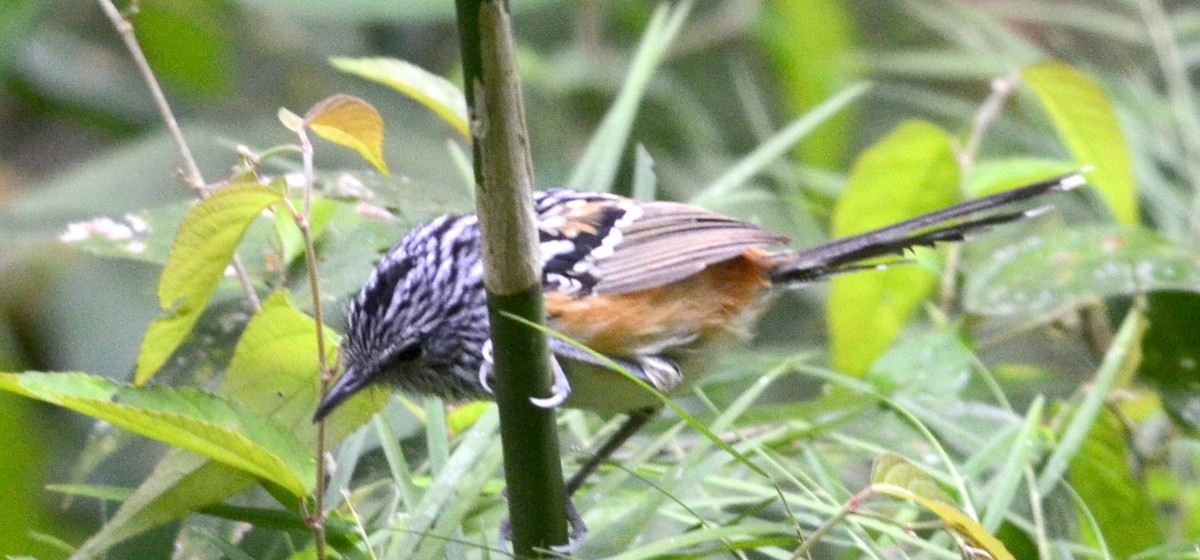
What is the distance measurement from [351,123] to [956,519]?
2.24 feet

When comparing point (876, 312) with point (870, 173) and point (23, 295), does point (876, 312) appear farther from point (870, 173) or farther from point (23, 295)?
point (23, 295)

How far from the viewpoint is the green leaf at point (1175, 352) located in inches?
77.2

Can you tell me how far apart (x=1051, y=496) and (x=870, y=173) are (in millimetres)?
684

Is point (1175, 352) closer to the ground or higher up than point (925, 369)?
closer to the ground

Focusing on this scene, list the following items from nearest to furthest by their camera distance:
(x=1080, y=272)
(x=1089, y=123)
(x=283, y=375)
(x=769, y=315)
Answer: (x=283, y=375) → (x=1080, y=272) → (x=1089, y=123) → (x=769, y=315)

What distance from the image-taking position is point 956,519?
111cm

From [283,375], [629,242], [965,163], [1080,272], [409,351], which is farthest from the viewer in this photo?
[965,163]

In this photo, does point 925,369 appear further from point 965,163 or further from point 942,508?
point 942,508

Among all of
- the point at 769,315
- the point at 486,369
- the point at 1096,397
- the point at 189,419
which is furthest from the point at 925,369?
the point at 769,315

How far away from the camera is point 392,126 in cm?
395

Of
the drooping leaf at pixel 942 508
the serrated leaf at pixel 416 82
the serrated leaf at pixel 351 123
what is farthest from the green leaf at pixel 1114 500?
the serrated leaf at pixel 351 123

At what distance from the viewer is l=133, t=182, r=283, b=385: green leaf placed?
1.23 meters

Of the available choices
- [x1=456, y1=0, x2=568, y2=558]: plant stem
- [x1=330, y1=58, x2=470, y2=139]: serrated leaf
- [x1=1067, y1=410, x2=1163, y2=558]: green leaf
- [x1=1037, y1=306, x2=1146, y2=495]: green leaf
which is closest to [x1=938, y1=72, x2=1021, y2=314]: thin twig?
[x1=1037, y1=306, x2=1146, y2=495]: green leaf

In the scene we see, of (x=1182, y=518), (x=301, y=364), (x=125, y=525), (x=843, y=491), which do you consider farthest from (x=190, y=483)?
(x=1182, y=518)
